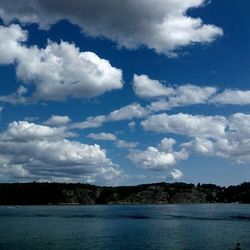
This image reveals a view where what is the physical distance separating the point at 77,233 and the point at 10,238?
22.4m

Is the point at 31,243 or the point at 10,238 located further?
the point at 10,238

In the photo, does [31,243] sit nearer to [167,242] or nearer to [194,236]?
[167,242]

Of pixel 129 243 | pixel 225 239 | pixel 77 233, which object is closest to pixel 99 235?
pixel 77 233

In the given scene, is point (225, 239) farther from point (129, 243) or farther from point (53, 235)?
point (53, 235)

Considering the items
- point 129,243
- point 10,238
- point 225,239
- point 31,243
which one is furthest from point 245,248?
point 10,238

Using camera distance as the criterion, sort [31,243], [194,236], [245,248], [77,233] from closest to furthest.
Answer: [245,248] < [31,243] < [194,236] < [77,233]

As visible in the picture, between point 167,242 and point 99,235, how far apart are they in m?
26.2

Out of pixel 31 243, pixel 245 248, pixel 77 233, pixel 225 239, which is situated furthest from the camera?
pixel 77 233

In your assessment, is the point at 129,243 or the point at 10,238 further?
the point at 10,238

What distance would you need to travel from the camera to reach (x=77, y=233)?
134 m

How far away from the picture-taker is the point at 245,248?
9638 cm

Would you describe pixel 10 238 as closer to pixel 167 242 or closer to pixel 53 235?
pixel 53 235

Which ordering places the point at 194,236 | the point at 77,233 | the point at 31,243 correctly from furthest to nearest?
the point at 77,233, the point at 194,236, the point at 31,243

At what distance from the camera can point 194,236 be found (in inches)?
4867
